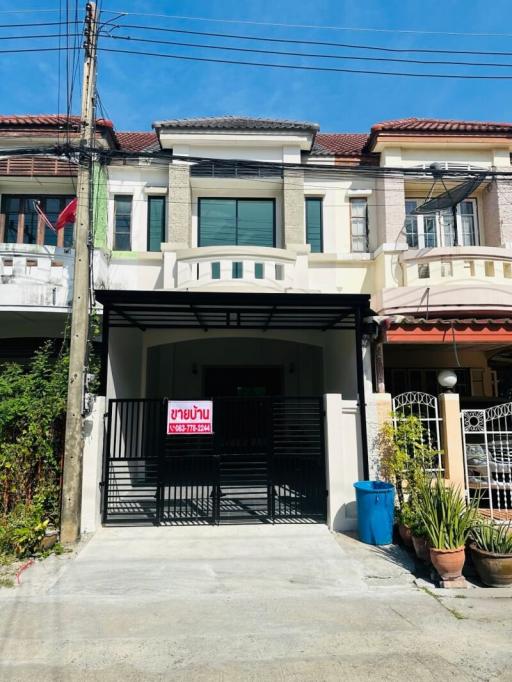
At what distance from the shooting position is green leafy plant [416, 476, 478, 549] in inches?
202

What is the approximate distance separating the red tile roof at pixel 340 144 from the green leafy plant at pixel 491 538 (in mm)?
9978

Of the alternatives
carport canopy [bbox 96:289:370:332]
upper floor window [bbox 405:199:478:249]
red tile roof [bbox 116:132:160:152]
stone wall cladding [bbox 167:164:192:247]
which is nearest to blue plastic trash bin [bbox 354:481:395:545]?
carport canopy [bbox 96:289:370:332]

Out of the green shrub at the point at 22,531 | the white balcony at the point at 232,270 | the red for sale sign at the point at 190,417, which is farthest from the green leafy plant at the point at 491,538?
the white balcony at the point at 232,270

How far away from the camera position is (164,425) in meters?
7.15

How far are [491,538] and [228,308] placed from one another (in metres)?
5.26

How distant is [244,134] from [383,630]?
437 inches

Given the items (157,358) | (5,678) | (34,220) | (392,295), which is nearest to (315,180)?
(392,295)

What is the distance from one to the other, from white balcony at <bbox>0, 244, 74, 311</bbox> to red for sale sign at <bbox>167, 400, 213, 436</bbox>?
12.5 ft

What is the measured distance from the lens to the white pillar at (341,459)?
696 cm

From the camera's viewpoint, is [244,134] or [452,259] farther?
[244,134]

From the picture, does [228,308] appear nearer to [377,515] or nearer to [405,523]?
[377,515]

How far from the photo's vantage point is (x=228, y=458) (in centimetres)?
718

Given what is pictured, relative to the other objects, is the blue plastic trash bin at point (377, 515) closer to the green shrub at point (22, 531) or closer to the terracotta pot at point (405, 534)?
the terracotta pot at point (405, 534)

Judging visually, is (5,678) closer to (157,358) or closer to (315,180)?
(157,358)
